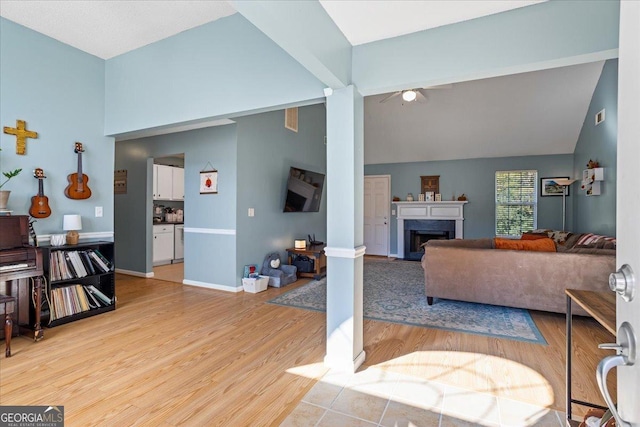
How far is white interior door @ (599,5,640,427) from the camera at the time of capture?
0.60 metres

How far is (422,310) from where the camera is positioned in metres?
3.66

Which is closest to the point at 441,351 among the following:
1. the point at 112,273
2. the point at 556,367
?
the point at 556,367

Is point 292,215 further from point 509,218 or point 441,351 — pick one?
point 509,218

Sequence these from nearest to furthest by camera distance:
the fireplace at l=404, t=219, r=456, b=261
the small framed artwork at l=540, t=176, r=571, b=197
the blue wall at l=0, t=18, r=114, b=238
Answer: the blue wall at l=0, t=18, r=114, b=238 < the small framed artwork at l=540, t=176, r=571, b=197 < the fireplace at l=404, t=219, r=456, b=261

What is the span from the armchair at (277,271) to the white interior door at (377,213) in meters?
3.47

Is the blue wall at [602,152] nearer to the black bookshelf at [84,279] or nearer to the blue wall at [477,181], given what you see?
the blue wall at [477,181]

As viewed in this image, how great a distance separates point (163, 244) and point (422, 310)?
5.12 meters

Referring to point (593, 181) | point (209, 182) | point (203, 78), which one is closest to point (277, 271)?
point (209, 182)

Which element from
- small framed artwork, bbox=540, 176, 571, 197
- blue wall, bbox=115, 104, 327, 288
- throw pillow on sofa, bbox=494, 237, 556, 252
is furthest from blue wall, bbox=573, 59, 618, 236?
blue wall, bbox=115, 104, 327, 288

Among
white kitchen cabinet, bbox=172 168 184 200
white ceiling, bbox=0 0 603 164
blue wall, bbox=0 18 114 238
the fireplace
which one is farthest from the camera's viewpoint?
the fireplace

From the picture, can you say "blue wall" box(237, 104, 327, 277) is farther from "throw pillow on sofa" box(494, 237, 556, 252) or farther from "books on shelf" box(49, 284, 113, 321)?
"throw pillow on sofa" box(494, 237, 556, 252)

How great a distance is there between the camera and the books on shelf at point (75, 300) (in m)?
3.13

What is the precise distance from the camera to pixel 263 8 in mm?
1403

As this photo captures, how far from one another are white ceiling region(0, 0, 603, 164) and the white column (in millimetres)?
555
